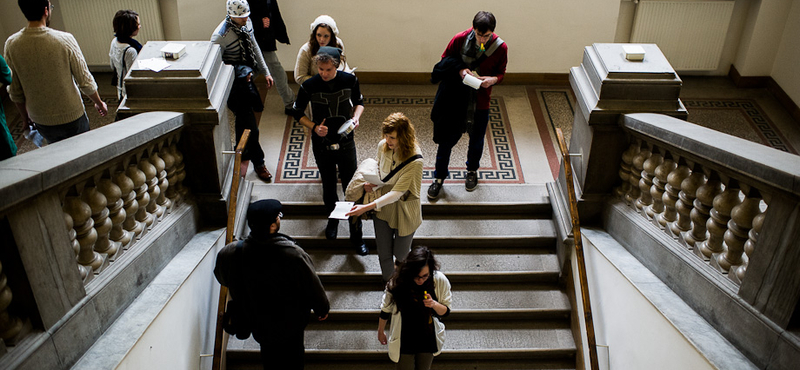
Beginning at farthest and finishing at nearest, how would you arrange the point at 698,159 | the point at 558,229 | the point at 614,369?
the point at 558,229 < the point at 614,369 < the point at 698,159

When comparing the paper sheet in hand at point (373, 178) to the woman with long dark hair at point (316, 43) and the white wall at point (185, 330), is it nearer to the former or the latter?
the woman with long dark hair at point (316, 43)

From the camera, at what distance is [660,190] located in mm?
4078

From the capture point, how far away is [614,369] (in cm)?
432

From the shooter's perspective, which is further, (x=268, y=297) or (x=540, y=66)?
(x=540, y=66)

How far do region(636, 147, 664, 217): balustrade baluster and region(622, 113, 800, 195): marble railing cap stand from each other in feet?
0.46

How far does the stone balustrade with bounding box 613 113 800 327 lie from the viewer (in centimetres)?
297

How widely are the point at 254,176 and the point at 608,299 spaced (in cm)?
339

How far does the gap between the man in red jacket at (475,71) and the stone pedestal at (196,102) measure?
1880mm

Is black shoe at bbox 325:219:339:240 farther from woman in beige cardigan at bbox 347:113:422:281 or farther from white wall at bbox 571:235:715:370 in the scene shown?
white wall at bbox 571:235:715:370

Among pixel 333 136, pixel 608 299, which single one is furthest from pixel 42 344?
pixel 608 299

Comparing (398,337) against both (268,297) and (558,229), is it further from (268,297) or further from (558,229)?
(558,229)

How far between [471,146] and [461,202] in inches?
21.2

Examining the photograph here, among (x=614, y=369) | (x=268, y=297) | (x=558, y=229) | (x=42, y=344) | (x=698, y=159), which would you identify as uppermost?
(x=698, y=159)

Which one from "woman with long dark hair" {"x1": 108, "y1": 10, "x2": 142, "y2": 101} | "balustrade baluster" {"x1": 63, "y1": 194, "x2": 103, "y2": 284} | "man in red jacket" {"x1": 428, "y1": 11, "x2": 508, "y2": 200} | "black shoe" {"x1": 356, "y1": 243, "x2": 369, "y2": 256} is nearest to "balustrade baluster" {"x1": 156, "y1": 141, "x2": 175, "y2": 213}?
"balustrade baluster" {"x1": 63, "y1": 194, "x2": 103, "y2": 284}
